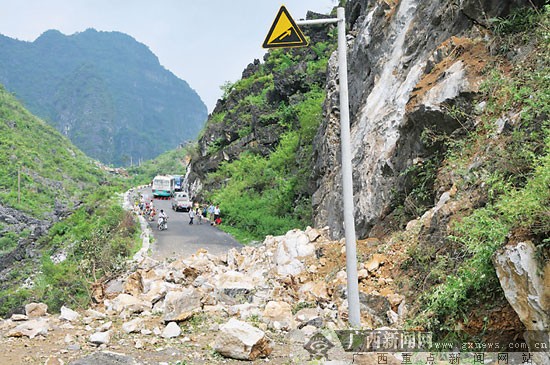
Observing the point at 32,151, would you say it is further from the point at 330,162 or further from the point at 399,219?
the point at 399,219

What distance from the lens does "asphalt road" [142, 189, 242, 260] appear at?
59.9 feet

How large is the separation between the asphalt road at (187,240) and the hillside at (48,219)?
1358 millimetres

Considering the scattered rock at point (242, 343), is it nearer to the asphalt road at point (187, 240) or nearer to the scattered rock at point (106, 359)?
the scattered rock at point (106, 359)

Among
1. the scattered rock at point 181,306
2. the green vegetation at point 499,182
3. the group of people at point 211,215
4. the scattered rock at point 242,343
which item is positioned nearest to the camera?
the green vegetation at point 499,182

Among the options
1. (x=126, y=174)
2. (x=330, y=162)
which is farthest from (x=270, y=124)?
(x=126, y=174)

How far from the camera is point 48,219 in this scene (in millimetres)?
44406

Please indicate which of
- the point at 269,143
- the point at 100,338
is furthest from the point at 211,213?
the point at 100,338

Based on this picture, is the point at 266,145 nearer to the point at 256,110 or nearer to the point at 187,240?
the point at 256,110

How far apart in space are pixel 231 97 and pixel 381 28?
3250cm

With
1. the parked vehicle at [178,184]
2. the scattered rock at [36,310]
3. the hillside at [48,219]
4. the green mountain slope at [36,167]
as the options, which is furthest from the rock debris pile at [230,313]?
the parked vehicle at [178,184]

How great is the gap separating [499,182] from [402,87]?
6.85 metres

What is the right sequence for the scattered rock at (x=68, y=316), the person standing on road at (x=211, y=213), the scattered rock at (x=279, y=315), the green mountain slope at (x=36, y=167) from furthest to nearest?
the green mountain slope at (x=36, y=167)
the person standing on road at (x=211, y=213)
the scattered rock at (x=68, y=316)
the scattered rock at (x=279, y=315)

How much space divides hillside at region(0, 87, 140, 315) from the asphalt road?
1.36 metres

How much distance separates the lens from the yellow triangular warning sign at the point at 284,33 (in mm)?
5098
